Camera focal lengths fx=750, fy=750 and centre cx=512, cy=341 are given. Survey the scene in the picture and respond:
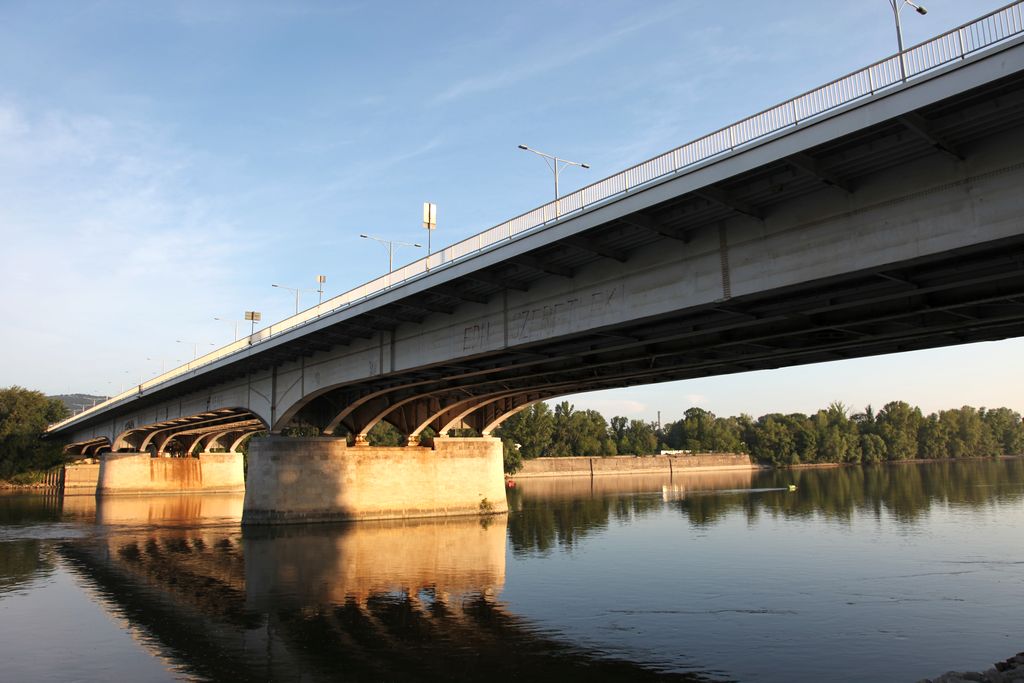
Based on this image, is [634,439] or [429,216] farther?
[634,439]

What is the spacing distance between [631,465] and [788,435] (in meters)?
35.3

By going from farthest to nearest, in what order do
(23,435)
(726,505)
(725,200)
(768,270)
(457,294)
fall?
(23,435)
(726,505)
(457,294)
(768,270)
(725,200)

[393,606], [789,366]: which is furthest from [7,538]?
[789,366]

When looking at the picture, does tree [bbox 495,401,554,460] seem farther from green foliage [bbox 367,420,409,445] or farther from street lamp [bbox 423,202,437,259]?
street lamp [bbox 423,202,437,259]

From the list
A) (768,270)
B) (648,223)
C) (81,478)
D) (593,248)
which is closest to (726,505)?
(593,248)

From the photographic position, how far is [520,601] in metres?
22.1

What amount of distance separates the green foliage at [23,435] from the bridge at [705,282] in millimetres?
65788

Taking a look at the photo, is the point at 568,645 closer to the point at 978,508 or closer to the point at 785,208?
the point at 785,208

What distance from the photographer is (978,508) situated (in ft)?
156

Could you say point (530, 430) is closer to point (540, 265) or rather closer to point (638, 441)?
point (638, 441)

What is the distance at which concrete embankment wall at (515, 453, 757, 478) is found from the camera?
413 ft

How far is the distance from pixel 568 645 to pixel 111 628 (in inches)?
452

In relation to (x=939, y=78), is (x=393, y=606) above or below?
below

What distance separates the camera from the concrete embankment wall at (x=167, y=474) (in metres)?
83.1
